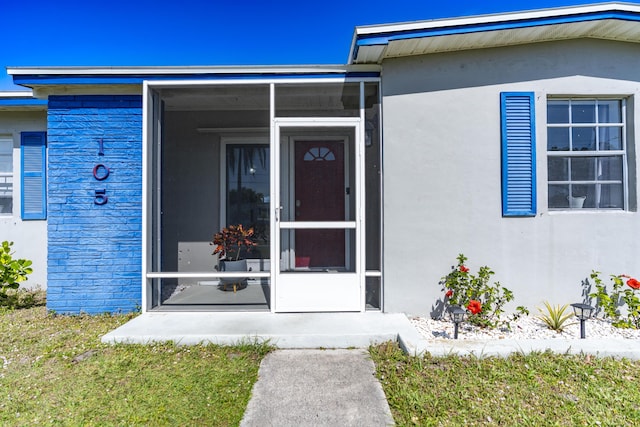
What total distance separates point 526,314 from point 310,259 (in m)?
2.47

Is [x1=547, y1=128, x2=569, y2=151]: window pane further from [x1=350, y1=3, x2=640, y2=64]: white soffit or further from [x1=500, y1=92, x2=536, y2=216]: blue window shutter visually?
[x1=350, y1=3, x2=640, y2=64]: white soffit

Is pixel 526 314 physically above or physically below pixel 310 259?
below

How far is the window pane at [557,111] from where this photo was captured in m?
3.98

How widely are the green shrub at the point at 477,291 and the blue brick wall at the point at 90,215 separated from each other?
11.7ft

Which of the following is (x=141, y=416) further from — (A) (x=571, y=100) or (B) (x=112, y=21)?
(B) (x=112, y=21)

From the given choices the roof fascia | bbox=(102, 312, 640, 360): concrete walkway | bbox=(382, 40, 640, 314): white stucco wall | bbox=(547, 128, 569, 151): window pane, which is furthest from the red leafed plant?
bbox=(547, 128, 569, 151): window pane

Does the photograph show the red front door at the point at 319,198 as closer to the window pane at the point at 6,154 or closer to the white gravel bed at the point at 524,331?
the white gravel bed at the point at 524,331

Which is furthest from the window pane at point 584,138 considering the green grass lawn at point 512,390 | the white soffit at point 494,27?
the green grass lawn at point 512,390

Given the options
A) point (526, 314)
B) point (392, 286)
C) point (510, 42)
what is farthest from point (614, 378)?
point (510, 42)

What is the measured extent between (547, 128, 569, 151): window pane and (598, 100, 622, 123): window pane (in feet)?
1.49

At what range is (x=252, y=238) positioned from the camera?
5.21m

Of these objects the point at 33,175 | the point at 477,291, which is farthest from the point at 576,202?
the point at 33,175

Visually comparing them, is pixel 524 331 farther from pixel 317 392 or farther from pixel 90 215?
pixel 90 215

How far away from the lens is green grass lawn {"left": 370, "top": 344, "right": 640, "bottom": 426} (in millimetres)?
2205
